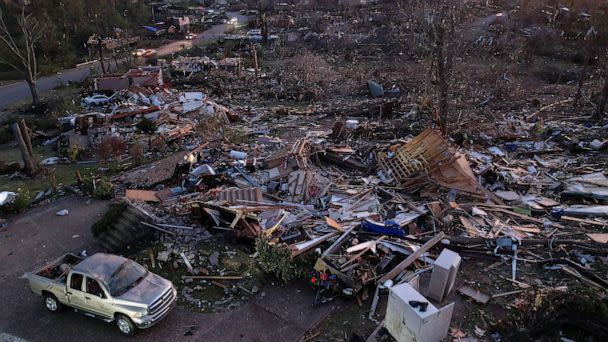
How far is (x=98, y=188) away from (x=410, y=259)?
9.64 meters

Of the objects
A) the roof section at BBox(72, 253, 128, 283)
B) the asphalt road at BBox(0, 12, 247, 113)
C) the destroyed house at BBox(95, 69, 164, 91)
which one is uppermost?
the roof section at BBox(72, 253, 128, 283)

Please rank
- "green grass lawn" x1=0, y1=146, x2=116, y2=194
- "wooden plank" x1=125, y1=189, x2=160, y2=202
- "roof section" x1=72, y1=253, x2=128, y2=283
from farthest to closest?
"green grass lawn" x1=0, y1=146, x2=116, y2=194 < "wooden plank" x1=125, y1=189, x2=160, y2=202 < "roof section" x1=72, y1=253, x2=128, y2=283

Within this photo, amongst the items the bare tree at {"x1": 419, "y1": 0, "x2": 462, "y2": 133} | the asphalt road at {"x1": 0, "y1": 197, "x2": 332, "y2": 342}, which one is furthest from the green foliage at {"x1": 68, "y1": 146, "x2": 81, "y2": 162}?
the bare tree at {"x1": 419, "y1": 0, "x2": 462, "y2": 133}

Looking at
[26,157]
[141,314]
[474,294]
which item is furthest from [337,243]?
[26,157]

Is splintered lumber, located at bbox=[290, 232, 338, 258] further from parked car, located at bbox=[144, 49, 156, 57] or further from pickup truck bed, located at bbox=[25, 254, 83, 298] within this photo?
parked car, located at bbox=[144, 49, 156, 57]

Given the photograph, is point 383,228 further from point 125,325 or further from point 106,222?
point 106,222

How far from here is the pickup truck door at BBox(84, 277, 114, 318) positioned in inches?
320

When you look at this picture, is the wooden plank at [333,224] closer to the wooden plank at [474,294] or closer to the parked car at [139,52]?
the wooden plank at [474,294]

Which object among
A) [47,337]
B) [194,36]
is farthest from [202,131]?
[194,36]

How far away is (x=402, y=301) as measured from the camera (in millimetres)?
7164

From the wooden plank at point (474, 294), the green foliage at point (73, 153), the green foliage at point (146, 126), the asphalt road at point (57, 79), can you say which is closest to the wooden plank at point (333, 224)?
the wooden plank at point (474, 294)

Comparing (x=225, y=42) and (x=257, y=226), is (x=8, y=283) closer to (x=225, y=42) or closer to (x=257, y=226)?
(x=257, y=226)

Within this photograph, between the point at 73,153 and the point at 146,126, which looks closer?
the point at 73,153

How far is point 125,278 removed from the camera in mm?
8477
